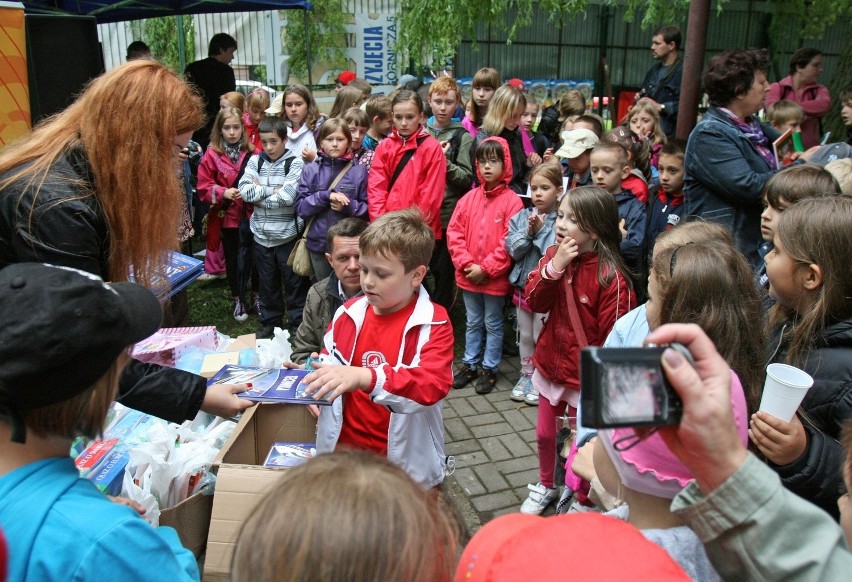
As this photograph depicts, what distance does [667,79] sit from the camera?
756cm

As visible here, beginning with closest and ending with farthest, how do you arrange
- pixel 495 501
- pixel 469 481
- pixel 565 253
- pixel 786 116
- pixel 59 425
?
pixel 59 425 < pixel 565 253 < pixel 495 501 < pixel 469 481 < pixel 786 116

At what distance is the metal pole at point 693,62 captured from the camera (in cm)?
470

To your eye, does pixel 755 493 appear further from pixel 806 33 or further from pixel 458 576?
pixel 806 33

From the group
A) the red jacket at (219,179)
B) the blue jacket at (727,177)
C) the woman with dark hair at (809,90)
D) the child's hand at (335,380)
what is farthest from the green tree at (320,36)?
the child's hand at (335,380)

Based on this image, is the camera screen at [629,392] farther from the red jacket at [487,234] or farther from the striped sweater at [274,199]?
the striped sweater at [274,199]

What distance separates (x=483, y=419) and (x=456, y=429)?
0.82 feet

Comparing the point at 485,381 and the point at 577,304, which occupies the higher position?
the point at 577,304

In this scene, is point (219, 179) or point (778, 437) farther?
point (219, 179)

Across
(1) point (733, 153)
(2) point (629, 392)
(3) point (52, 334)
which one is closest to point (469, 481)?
(1) point (733, 153)

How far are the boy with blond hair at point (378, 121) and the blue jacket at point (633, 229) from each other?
2794mm

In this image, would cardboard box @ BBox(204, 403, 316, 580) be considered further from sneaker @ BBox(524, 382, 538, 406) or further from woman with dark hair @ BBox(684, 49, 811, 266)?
woman with dark hair @ BBox(684, 49, 811, 266)

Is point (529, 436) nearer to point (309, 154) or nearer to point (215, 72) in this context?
point (309, 154)

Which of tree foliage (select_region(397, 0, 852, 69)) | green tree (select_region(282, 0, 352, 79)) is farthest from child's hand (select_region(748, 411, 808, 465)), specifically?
green tree (select_region(282, 0, 352, 79))

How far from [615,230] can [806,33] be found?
11.7 m
